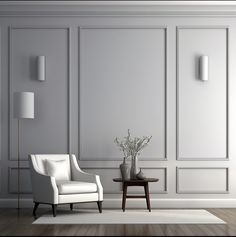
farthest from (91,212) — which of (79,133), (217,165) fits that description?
(217,165)

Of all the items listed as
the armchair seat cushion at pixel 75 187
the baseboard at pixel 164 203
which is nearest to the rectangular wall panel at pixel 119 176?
the baseboard at pixel 164 203

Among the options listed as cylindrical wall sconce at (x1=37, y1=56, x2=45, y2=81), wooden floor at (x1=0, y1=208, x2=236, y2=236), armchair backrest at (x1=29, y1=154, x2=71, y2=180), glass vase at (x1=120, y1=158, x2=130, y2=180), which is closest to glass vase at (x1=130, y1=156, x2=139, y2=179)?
glass vase at (x1=120, y1=158, x2=130, y2=180)

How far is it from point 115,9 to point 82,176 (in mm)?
2372

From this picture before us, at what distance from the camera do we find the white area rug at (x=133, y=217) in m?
6.09

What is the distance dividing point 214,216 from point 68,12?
3428 mm

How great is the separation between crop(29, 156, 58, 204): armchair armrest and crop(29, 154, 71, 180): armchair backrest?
29 mm

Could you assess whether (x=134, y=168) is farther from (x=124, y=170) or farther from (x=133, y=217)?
(x=133, y=217)

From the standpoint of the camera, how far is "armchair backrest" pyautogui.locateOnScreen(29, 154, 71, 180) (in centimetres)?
686

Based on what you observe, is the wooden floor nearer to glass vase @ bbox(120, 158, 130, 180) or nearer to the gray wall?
glass vase @ bbox(120, 158, 130, 180)

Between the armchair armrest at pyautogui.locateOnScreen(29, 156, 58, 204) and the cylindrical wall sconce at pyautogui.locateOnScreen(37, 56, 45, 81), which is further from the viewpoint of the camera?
the cylindrical wall sconce at pyautogui.locateOnScreen(37, 56, 45, 81)

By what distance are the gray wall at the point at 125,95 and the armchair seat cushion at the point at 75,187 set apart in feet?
2.82

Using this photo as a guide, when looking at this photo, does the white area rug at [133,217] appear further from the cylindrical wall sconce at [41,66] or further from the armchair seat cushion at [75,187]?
the cylindrical wall sconce at [41,66]

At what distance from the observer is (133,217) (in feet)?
21.2

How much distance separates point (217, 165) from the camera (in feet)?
24.8
